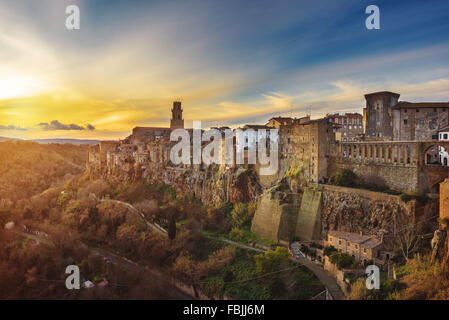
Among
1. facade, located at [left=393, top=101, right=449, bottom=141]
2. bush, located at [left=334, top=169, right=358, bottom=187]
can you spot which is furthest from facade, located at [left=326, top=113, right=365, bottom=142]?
bush, located at [left=334, top=169, right=358, bottom=187]

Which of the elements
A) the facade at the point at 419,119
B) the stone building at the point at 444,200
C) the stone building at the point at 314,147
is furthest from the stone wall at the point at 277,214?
the facade at the point at 419,119

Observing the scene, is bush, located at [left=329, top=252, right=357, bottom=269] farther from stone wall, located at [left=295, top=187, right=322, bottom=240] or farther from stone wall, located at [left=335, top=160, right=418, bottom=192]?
stone wall, located at [left=335, top=160, right=418, bottom=192]

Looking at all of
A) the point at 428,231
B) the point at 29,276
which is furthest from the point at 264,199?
the point at 29,276

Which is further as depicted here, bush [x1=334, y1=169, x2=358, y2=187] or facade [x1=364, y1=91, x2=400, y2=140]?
facade [x1=364, y1=91, x2=400, y2=140]

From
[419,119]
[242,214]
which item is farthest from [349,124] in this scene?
[242,214]

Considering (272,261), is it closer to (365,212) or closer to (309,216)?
(309,216)

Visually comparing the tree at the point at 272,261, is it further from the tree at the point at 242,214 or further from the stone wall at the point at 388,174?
the stone wall at the point at 388,174

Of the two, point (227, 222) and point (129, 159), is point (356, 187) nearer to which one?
point (227, 222)
